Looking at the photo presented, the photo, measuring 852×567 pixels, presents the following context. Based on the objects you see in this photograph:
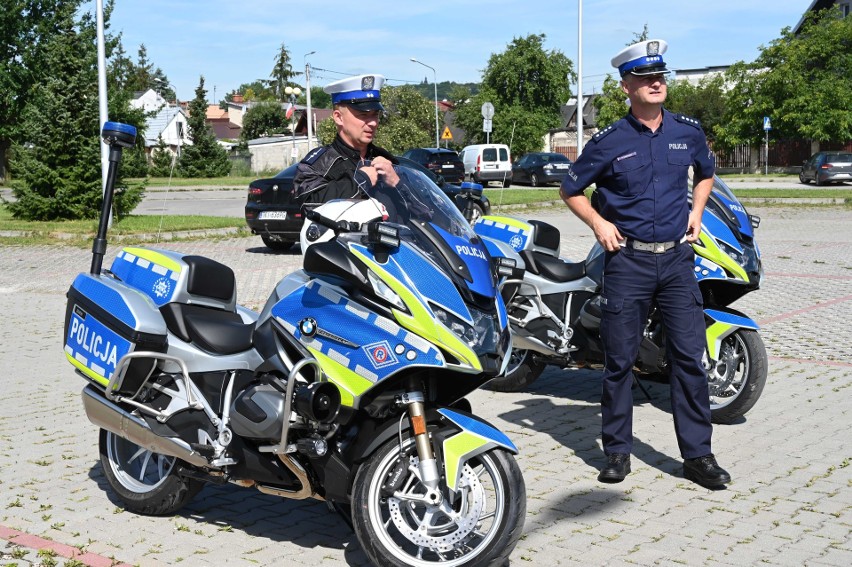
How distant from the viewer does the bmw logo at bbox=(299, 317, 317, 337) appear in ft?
13.7

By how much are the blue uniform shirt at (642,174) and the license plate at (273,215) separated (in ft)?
39.1

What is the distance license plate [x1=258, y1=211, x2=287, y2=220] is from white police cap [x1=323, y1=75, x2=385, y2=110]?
12.2 metres

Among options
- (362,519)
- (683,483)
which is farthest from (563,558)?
(683,483)

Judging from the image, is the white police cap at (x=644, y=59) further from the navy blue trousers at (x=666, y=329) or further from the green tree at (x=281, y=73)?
the green tree at (x=281, y=73)

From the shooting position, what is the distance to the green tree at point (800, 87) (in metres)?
49.8

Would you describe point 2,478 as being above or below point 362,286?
below

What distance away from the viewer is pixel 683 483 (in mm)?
5469

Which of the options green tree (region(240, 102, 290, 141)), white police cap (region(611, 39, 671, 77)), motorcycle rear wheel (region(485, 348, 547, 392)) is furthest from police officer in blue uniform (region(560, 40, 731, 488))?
green tree (region(240, 102, 290, 141))

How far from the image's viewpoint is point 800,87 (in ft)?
166

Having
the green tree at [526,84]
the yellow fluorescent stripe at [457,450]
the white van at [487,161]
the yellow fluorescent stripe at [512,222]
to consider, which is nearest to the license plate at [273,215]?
the yellow fluorescent stripe at [512,222]

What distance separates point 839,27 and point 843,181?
15223mm

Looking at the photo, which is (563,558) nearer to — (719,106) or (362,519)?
(362,519)

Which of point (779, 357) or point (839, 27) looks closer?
point (779, 357)

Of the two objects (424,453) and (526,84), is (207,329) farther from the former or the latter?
(526,84)
